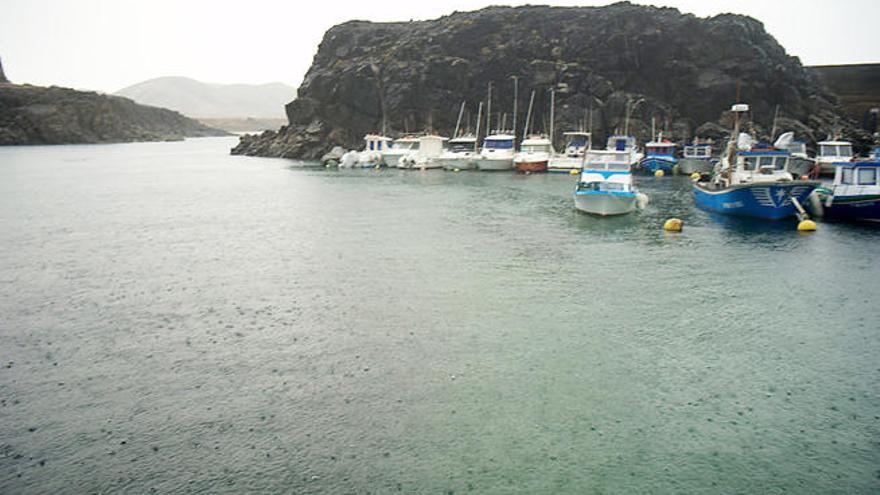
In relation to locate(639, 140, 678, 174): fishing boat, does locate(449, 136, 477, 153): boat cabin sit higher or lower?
higher

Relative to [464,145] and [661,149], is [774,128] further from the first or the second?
[464,145]

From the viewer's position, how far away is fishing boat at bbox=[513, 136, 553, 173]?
61.8 metres

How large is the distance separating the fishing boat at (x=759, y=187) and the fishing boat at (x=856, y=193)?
1.79 m

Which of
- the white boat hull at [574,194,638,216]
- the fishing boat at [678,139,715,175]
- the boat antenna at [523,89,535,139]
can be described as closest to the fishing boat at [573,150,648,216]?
the white boat hull at [574,194,638,216]

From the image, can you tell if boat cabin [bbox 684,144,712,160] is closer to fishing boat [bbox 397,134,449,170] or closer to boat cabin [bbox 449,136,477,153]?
boat cabin [bbox 449,136,477,153]

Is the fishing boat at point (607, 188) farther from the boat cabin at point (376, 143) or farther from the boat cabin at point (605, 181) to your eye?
the boat cabin at point (376, 143)

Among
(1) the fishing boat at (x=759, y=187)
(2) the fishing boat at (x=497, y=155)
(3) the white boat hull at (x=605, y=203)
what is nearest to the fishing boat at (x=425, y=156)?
(2) the fishing boat at (x=497, y=155)

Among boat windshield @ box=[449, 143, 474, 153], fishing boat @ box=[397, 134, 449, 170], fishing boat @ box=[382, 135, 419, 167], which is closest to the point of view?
fishing boat @ box=[397, 134, 449, 170]

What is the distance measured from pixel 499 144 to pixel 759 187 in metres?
37.6

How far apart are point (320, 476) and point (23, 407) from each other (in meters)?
6.92

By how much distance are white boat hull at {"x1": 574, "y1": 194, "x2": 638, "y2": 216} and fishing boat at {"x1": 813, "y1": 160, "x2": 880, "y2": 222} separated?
10.9 meters

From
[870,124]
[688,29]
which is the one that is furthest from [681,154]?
[870,124]

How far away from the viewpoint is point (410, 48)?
9912 cm

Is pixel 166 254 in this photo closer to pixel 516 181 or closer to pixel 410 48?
pixel 516 181
